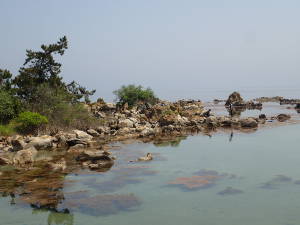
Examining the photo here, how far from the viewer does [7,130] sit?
3797 cm

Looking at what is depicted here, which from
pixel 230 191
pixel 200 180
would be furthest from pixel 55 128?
pixel 230 191

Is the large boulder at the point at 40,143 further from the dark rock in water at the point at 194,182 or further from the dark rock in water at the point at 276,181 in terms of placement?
the dark rock in water at the point at 276,181

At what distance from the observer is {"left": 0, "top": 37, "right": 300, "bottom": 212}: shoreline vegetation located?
83.2 feet

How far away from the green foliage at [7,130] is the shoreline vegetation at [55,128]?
94mm

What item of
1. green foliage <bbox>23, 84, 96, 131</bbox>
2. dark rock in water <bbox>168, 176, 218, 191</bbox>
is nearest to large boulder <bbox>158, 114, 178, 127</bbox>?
green foliage <bbox>23, 84, 96, 131</bbox>

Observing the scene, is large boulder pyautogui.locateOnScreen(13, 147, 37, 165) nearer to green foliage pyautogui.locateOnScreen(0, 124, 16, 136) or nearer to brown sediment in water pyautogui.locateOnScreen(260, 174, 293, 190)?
green foliage pyautogui.locateOnScreen(0, 124, 16, 136)

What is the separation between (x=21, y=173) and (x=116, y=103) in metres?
42.9

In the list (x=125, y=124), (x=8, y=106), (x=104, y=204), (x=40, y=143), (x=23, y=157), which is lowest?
(x=104, y=204)

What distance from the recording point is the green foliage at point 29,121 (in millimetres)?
38125

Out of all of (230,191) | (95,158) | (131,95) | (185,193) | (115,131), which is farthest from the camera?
(131,95)

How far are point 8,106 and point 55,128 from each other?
5.32 meters

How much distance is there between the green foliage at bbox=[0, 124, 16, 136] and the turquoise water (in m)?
11.3

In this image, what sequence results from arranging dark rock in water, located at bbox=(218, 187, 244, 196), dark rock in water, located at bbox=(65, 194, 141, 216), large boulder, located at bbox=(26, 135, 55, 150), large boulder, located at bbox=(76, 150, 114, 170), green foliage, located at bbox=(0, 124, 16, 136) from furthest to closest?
green foliage, located at bbox=(0, 124, 16, 136) → large boulder, located at bbox=(26, 135, 55, 150) → large boulder, located at bbox=(76, 150, 114, 170) → dark rock in water, located at bbox=(218, 187, 244, 196) → dark rock in water, located at bbox=(65, 194, 141, 216)

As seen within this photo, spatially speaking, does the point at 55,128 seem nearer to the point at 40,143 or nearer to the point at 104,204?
the point at 40,143
